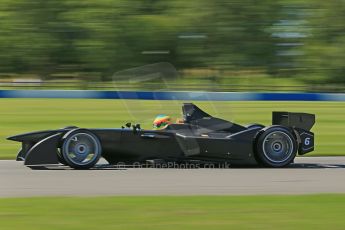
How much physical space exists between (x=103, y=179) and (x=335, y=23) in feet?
154

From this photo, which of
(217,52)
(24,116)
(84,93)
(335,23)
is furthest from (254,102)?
(335,23)

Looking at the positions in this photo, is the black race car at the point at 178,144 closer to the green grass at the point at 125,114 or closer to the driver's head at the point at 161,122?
the driver's head at the point at 161,122

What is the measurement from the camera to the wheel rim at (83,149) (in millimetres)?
9492

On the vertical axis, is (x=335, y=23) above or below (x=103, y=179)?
above

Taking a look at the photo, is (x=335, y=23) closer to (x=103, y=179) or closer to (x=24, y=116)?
(x=24, y=116)

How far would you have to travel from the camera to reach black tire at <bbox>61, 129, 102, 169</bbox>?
946 cm

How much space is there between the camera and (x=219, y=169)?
32.0 ft

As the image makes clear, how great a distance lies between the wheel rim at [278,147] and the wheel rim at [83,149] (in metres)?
2.31

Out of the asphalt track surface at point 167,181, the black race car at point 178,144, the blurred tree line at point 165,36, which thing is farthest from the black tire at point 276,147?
the blurred tree line at point 165,36

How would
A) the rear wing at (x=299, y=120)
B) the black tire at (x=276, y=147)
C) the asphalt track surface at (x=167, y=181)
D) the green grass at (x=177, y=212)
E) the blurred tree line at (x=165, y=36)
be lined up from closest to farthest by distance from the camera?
the green grass at (x=177, y=212) < the asphalt track surface at (x=167, y=181) < the black tire at (x=276, y=147) < the rear wing at (x=299, y=120) < the blurred tree line at (x=165, y=36)

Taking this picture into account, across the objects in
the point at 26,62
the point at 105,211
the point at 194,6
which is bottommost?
the point at 105,211

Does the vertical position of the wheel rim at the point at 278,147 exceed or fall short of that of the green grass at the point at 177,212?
it exceeds it

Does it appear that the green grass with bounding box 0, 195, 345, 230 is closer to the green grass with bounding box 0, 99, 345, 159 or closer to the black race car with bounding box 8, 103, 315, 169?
the black race car with bounding box 8, 103, 315, 169

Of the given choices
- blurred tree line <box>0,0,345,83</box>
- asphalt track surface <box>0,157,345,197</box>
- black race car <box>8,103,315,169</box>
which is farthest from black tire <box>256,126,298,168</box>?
blurred tree line <box>0,0,345,83</box>
